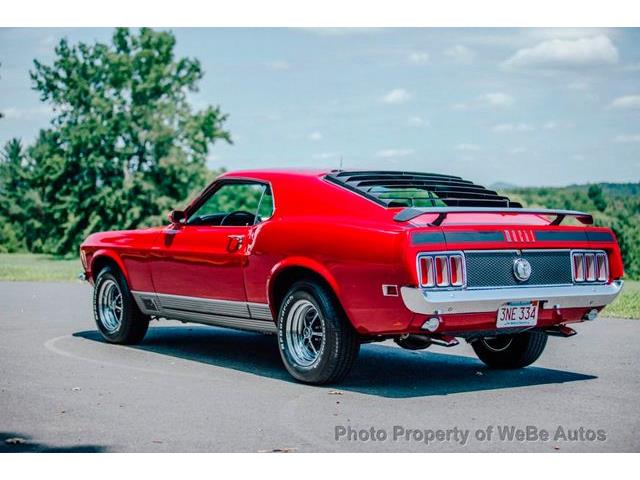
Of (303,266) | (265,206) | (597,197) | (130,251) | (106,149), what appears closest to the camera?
(303,266)

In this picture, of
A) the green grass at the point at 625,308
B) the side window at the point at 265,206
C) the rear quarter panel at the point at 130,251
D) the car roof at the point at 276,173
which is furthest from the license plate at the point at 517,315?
the green grass at the point at 625,308

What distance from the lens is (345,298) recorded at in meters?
7.23

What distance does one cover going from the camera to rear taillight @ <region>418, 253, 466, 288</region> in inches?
270

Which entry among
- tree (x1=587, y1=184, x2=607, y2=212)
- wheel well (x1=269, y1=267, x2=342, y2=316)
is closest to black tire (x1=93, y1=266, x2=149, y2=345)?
wheel well (x1=269, y1=267, x2=342, y2=316)

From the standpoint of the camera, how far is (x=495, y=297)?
7.10m

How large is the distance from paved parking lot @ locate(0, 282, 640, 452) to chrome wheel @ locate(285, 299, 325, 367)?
0.23 m

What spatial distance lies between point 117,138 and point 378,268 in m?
46.7

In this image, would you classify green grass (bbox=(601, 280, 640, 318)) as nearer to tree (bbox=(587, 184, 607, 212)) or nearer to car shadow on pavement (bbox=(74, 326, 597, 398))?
car shadow on pavement (bbox=(74, 326, 597, 398))

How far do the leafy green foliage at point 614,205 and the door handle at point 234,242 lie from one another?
1795 centimetres

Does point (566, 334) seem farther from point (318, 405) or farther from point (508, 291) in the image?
point (318, 405)

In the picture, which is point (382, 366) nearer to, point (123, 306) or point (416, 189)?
point (416, 189)

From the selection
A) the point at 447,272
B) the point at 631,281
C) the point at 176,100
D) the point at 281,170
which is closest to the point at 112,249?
the point at 281,170

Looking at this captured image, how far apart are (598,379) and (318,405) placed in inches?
98.0

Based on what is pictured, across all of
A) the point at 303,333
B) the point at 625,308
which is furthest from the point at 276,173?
the point at 625,308
